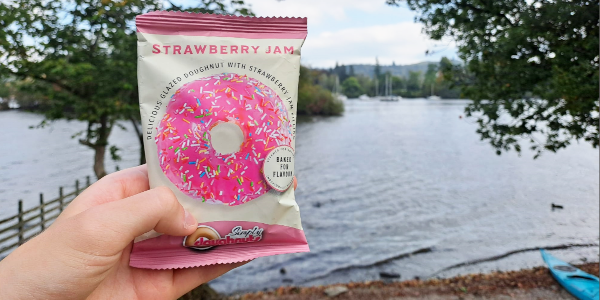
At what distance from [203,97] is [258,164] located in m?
0.43

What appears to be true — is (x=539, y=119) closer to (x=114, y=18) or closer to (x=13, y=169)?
(x=114, y=18)

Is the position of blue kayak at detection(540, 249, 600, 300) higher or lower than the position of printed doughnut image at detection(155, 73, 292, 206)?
lower

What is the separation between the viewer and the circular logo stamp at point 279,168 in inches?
79.7

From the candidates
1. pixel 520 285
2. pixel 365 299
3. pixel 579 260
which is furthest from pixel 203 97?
pixel 579 260

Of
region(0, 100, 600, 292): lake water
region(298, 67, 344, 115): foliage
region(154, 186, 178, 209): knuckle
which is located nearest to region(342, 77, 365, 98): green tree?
region(298, 67, 344, 115): foliage

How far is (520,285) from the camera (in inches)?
368

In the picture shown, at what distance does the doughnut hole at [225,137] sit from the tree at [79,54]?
15.5 feet

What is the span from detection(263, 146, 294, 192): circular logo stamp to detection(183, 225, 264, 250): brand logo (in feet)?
0.82

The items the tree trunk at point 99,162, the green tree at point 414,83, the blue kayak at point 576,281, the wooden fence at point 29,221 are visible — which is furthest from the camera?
the green tree at point 414,83

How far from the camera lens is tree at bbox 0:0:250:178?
7.34 meters

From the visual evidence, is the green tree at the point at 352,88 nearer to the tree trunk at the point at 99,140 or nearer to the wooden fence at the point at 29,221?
the wooden fence at the point at 29,221

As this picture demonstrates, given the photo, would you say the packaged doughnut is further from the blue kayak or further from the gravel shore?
the blue kayak

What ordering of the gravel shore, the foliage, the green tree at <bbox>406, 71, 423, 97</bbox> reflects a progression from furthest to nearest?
the green tree at <bbox>406, 71, 423, 97</bbox> → the foliage → the gravel shore

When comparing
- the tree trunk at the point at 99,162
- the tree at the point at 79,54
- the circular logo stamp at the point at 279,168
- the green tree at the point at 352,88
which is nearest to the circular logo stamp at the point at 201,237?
the circular logo stamp at the point at 279,168
